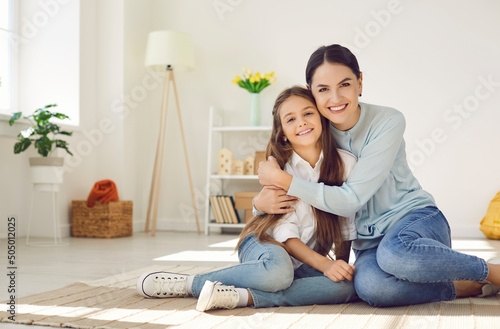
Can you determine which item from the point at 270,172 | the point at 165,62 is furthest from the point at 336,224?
the point at 165,62

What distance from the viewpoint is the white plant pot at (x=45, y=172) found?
3521mm

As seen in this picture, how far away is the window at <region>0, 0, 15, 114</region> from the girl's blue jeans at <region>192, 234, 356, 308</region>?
9.20 ft

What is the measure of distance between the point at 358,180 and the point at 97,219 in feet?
8.76

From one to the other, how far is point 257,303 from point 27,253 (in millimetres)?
1888

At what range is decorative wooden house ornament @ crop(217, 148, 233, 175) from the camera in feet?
14.1

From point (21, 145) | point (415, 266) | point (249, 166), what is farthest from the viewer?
point (249, 166)

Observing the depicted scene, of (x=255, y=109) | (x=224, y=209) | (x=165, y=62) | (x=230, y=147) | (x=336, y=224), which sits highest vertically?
(x=165, y=62)

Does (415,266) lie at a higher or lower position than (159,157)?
lower

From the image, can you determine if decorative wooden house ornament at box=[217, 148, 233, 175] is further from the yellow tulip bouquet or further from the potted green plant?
the potted green plant

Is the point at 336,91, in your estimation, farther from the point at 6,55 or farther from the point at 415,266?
the point at 6,55

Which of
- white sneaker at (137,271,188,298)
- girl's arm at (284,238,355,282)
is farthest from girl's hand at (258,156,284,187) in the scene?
white sneaker at (137,271,188,298)

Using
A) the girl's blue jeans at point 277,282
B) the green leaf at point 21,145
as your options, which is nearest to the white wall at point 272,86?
the green leaf at point 21,145

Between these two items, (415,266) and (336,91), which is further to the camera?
(336,91)

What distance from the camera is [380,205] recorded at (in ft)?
5.94
